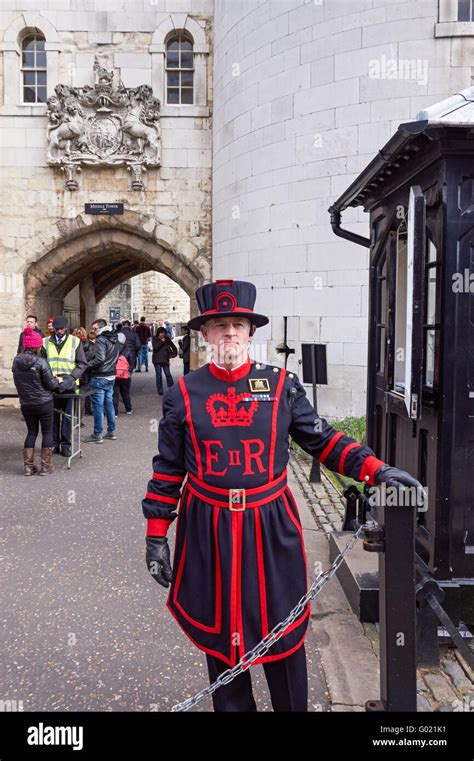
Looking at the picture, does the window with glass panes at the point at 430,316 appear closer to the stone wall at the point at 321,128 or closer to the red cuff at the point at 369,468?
the red cuff at the point at 369,468

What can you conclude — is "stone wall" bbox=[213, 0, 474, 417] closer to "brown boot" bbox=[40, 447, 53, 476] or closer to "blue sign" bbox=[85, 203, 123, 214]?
"blue sign" bbox=[85, 203, 123, 214]

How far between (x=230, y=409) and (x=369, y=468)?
0.58 meters

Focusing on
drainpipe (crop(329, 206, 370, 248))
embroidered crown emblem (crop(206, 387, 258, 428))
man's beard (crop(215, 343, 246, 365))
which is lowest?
embroidered crown emblem (crop(206, 387, 258, 428))

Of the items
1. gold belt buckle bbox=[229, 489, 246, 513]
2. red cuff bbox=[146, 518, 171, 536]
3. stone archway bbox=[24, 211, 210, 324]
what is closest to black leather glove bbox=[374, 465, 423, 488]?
gold belt buckle bbox=[229, 489, 246, 513]

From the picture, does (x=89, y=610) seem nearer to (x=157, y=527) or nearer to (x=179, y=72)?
(x=157, y=527)

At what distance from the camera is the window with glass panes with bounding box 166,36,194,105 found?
12.3m

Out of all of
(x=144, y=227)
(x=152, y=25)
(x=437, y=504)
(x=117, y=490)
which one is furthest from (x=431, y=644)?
(x=152, y=25)

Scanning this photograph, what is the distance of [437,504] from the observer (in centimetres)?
332

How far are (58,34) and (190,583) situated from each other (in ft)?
42.0

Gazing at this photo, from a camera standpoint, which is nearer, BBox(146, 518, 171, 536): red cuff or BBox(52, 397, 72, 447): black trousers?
BBox(146, 518, 171, 536): red cuff

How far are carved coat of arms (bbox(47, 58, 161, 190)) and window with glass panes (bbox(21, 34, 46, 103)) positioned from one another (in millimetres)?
679

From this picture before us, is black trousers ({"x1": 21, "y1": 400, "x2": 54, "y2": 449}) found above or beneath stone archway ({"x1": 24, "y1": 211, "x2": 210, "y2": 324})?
beneath

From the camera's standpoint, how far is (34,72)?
12.2 m
